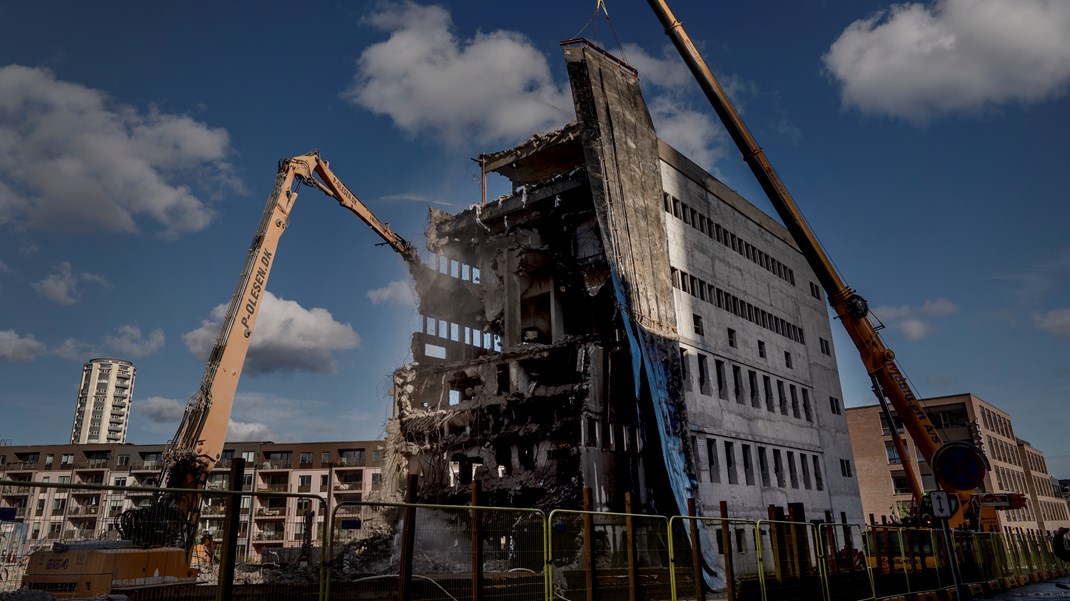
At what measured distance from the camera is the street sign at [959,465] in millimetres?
9945

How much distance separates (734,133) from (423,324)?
1859 centimetres

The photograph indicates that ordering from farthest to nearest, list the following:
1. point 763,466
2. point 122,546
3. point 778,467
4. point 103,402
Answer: point 103,402, point 778,467, point 763,466, point 122,546

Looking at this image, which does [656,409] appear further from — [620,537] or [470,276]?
[470,276]

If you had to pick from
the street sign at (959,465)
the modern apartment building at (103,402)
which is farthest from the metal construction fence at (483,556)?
the modern apartment building at (103,402)

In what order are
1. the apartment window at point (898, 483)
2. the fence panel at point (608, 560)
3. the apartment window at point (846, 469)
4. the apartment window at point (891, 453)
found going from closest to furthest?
the fence panel at point (608, 560)
the apartment window at point (846, 469)
the apartment window at point (898, 483)
the apartment window at point (891, 453)

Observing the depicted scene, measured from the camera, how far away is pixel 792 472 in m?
38.4

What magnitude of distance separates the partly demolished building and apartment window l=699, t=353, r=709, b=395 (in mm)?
122

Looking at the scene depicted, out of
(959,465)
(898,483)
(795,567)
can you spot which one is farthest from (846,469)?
(959,465)

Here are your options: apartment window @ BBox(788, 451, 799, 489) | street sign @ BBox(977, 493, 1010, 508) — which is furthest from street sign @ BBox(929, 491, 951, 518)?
apartment window @ BBox(788, 451, 799, 489)

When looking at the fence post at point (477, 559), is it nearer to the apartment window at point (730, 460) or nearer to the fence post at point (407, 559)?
the fence post at point (407, 559)

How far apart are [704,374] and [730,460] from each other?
431 cm

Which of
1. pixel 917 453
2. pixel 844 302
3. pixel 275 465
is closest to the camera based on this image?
pixel 844 302

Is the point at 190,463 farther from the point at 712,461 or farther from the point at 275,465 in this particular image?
the point at 275,465

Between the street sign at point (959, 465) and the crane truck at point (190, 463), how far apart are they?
35.7ft
